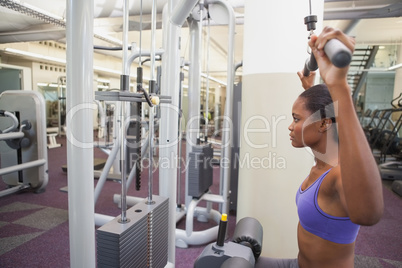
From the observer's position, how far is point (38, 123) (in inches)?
130

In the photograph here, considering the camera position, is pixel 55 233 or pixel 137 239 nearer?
pixel 137 239

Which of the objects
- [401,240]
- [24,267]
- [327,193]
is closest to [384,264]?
[401,240]

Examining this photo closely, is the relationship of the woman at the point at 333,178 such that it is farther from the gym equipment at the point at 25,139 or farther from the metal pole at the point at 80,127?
the gym equipment at the point at 25,139

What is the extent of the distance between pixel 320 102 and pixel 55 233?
2.48 metres

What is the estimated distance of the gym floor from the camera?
2.03m

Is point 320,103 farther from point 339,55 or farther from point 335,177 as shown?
point 339,55

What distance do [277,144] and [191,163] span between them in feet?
2.57

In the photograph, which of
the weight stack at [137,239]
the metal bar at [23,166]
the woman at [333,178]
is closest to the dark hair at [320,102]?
the woman at [333,178]

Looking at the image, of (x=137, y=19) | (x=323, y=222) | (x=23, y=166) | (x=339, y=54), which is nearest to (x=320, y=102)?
(x=323, y=222)

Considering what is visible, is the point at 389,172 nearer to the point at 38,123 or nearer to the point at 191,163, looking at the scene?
the point at 191,163

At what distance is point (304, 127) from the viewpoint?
2.98 feet

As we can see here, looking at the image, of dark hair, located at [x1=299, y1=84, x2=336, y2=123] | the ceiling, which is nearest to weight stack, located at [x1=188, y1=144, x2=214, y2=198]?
the ceiling

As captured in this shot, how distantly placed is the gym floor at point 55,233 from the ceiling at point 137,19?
2.08m

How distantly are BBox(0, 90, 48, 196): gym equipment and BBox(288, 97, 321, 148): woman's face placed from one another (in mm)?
3308
